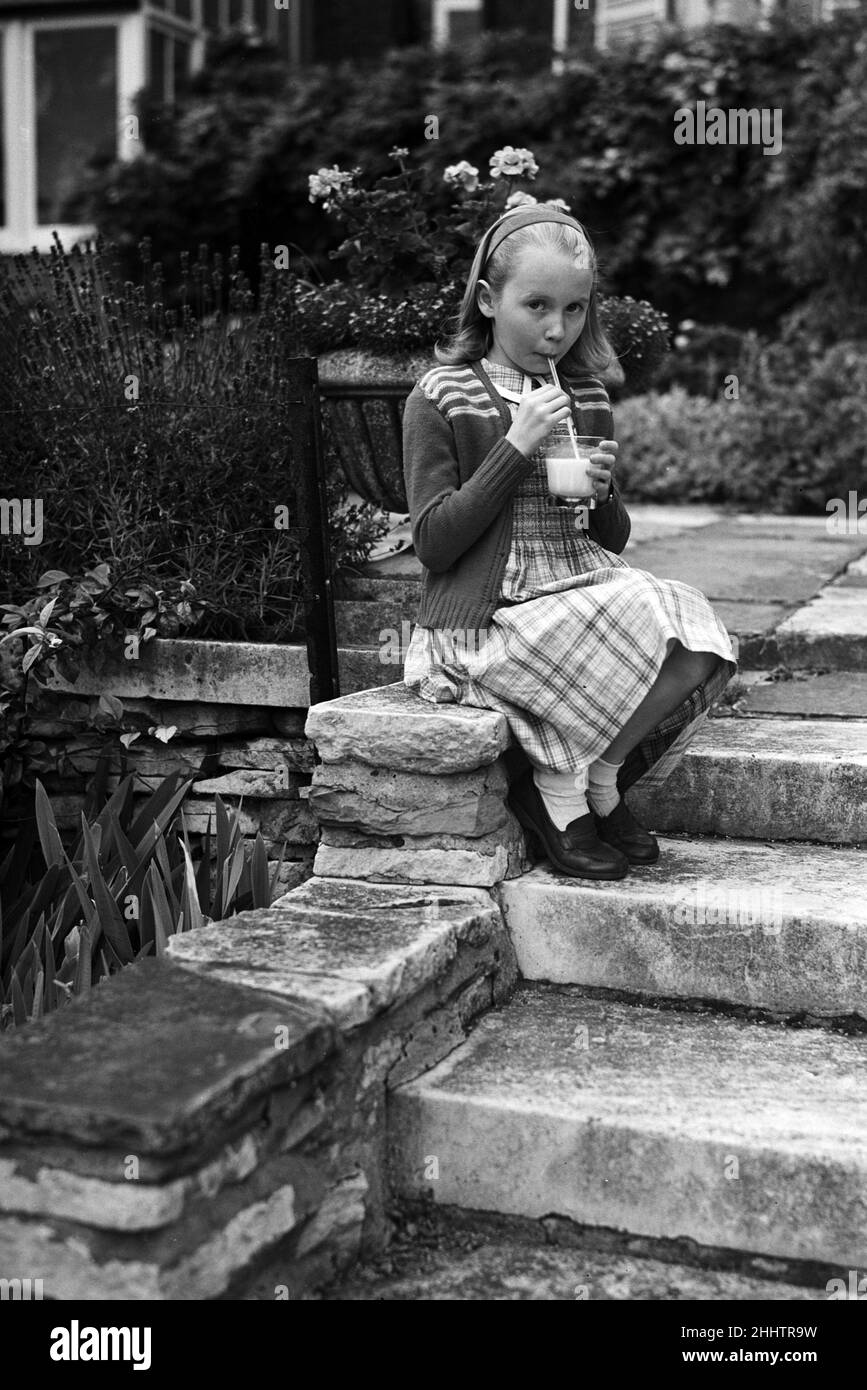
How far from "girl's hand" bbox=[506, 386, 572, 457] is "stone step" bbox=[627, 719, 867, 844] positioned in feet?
2.42

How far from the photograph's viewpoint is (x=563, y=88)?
9070 millimetres

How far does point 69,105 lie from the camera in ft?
36.2

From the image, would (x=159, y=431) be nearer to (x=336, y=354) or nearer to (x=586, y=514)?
(x=336, y=354)

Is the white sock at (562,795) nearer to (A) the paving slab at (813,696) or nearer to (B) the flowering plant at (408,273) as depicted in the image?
(A) the paving slab at (813,696)

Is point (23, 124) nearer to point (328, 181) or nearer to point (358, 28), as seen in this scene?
point (358, 28)

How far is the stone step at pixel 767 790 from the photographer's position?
9.50 feet

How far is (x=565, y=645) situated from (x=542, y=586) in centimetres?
16

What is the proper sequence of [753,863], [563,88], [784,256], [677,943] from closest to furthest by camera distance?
[677,943], [753,863], [784,256], [563,88]

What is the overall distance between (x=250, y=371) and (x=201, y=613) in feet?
2.17

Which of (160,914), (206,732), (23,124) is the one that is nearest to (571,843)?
(160,914)

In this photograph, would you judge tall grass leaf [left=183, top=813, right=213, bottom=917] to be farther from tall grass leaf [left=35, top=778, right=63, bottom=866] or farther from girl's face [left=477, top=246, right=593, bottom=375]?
girl's face [left=477, top=246, right=593, bottom=375]

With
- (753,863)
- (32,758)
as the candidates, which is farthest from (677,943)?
(32,758)

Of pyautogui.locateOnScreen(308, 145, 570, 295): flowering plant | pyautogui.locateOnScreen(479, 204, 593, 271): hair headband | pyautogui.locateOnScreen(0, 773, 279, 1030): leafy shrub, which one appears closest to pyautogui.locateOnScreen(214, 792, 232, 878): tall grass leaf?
pyautogui.locateOnScreen(0, 773, 279, 1030): leafy shrub

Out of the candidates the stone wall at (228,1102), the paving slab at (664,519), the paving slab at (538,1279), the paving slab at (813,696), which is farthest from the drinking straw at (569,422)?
the paving slab at (664,519)
